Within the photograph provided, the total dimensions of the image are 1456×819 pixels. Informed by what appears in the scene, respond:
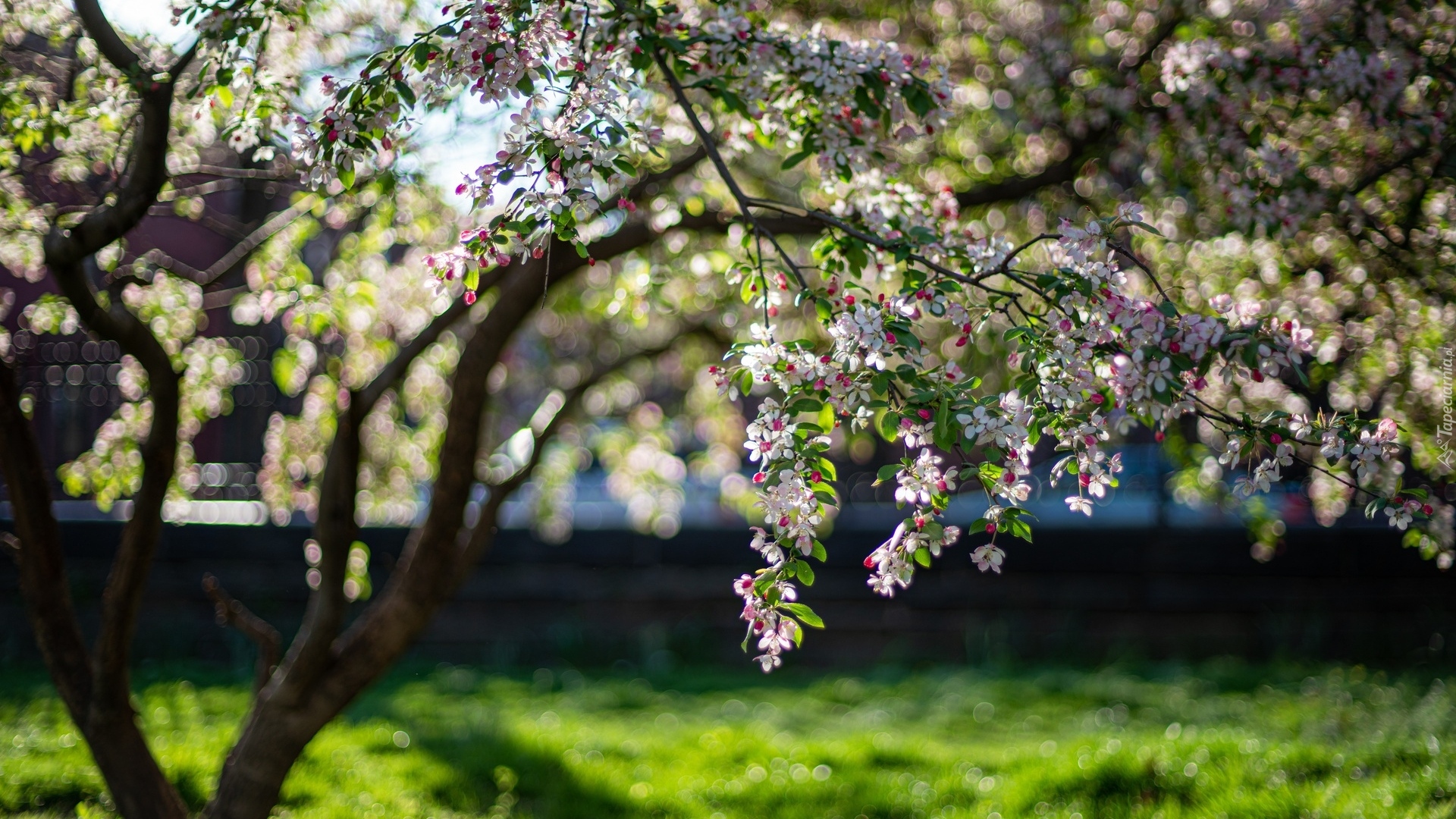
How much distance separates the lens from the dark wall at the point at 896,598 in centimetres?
816

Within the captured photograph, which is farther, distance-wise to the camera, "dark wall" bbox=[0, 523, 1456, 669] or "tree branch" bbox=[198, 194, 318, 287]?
"dark wall" bbox=[0, 523, 1456, 669]

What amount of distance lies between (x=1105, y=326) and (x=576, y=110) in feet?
4.62

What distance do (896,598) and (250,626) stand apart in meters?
5.40

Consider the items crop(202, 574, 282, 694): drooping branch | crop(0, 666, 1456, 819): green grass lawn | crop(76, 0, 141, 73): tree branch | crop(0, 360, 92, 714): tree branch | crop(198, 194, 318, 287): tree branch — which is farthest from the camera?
crop(0, 666, 1456, 819): green grass lawn

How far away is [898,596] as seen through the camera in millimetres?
8500

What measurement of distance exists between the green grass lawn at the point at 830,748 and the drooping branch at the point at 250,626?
0.68 metres

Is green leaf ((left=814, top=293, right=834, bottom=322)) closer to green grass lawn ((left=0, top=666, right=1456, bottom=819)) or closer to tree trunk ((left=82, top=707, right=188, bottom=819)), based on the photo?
green grass lawn ((left=0, top=666, right=1456, bottom=819))

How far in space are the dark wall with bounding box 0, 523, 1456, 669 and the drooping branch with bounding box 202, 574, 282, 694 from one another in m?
3.94

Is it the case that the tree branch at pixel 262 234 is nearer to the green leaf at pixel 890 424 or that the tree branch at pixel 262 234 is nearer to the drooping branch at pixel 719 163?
the drooping branch at pixel 719 163

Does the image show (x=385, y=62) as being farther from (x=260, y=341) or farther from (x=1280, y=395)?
(x=260, y=341)

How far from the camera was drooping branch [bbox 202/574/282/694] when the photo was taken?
396cm

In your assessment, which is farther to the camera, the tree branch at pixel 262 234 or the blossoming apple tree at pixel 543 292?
the tree branch at pixel 262 234

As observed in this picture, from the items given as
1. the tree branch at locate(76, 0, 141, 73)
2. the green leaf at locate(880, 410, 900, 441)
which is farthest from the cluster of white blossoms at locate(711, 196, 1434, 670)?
the tree branch at locate(76, 0, 141, 73)

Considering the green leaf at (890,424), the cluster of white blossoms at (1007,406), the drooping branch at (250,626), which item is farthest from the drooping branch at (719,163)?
the drooping branch at (250,626)
